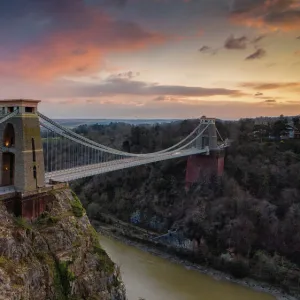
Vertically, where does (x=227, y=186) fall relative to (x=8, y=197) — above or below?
below

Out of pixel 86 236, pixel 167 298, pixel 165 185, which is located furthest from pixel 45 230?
pixel 165 185

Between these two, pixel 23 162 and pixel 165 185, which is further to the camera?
pixel 165 185

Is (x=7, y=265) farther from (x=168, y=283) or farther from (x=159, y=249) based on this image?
(x=159, y=249)

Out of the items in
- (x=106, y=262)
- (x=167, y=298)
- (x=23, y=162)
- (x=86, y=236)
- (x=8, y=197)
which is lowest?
(x=167, y=298)

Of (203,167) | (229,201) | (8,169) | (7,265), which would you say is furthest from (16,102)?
(203,167)

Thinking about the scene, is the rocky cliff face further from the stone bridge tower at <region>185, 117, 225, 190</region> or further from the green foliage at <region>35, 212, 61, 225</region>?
the stone bridge tower at <region>185, 117, 225, 190</region>

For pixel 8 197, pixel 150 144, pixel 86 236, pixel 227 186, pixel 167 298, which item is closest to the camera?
pixel 8 197

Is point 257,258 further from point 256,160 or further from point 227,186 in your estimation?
point 256,160
